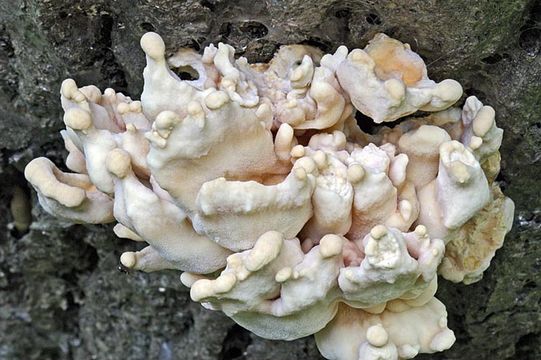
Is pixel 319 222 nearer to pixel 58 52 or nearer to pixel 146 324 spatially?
pixel 58 52

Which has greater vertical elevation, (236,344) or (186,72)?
(186,72)

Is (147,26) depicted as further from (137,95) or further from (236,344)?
(236,344)

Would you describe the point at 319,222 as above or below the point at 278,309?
above

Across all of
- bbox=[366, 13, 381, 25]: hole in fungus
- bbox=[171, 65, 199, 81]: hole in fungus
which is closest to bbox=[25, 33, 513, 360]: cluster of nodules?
bbox=[366, 13, 381, 25]: hole in fungus

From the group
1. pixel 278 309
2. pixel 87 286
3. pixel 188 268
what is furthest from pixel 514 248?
pixel 87 286

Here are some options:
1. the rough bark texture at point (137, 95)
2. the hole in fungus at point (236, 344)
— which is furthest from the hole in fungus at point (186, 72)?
the hole in fungus at point (236, 344)

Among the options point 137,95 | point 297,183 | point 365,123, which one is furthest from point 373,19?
point 137,95
